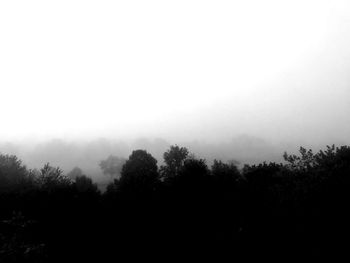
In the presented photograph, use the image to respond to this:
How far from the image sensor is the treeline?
20.0m

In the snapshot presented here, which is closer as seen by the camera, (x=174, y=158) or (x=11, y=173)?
(x=11, y=173)

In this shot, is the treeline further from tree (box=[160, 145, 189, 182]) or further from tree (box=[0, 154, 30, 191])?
tree (box=[160, 145, 189, 182])

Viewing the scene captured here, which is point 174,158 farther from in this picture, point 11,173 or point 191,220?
point 191,220

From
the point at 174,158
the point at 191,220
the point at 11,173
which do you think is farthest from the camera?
the point at 174,158

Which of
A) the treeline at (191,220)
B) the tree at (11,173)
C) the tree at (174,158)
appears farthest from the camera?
the tree at (174,158)

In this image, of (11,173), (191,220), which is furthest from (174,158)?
(191,220)

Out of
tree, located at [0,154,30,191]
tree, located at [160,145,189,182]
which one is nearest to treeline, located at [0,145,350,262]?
tree, located at [0,154,30,191]

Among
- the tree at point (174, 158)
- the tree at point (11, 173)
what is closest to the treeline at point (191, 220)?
the tree at point (11, 173)

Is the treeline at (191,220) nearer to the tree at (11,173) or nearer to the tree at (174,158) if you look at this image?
the tree at (11,173)

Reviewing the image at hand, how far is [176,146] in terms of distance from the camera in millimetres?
90000

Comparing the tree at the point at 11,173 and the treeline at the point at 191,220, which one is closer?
the treeline at the point at 191,220

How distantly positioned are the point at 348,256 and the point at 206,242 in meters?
8.83

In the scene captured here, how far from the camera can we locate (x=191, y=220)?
26.5m

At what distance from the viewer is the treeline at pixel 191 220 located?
65.5 ft
